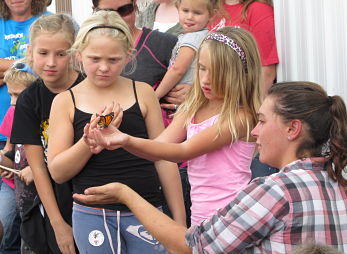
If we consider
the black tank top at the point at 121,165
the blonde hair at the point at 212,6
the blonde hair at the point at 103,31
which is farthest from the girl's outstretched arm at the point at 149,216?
the blonde hair at the point at 212,6

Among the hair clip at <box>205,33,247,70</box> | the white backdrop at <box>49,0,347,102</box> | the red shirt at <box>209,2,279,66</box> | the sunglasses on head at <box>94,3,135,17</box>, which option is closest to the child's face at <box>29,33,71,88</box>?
the sunglasses on head at <box>94,3,135,17</box>

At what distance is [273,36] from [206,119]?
1.50 m

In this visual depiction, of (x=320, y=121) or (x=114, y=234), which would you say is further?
(x=114, y=234)

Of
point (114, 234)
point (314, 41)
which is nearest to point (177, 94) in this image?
point (314, 41)

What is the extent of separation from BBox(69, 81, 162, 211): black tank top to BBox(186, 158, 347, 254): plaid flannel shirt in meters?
1.00

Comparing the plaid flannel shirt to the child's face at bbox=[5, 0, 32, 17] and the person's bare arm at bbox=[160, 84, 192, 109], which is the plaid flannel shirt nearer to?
the person's bare arm at bbox=[160, 84, 192, 109]

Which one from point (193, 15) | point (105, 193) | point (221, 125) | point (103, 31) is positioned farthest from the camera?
point (193, 15)

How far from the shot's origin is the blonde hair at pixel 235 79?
3.37m

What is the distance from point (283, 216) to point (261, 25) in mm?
2505

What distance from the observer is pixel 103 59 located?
349 cm

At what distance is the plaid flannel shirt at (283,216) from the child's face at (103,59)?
3.94ft

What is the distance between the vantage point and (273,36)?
15.6 ft

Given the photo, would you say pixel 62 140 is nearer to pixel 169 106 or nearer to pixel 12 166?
pixel 169 106

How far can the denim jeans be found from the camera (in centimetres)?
481
